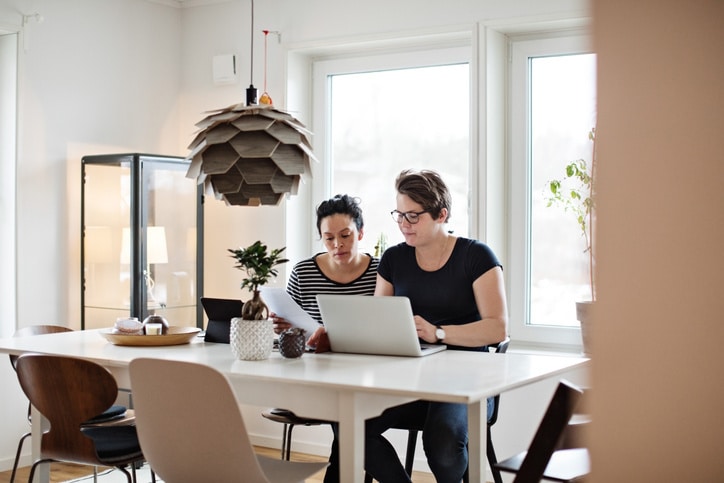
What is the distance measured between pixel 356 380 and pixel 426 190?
0.99m

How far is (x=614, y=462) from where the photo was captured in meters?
0.50

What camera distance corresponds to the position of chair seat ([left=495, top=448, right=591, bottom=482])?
230 centimetres

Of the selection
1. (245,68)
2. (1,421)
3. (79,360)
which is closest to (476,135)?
(245,68)

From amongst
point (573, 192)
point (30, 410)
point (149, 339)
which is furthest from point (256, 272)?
point (573, 192)

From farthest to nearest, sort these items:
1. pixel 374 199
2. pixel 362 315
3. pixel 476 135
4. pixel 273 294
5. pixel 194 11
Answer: pixel 194 11, pixel 374 199, pixel 476 135, pixel 273 294, pixel 362 315

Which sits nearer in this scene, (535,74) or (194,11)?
(535,74)

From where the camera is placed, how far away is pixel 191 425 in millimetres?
2172

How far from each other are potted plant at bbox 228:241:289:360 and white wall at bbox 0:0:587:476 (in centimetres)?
170

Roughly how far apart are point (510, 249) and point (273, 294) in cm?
168

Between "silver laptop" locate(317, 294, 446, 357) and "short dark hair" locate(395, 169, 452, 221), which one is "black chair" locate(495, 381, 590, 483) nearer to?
"silver laptop" locate(317, 294, 446, 357)

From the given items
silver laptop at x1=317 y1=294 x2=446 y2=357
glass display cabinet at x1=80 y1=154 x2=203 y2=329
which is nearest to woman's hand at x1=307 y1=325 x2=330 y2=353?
silver laptop at x1=317 y1=294 x2=446 y2=357

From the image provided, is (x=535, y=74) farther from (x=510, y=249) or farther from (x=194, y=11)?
(x=194, y=11)

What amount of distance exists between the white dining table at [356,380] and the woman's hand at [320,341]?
5cm

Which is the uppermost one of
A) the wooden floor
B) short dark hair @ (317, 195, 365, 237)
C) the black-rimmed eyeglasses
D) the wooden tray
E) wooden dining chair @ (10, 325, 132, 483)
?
short dark hair @ (317, 195, 365, 237)
